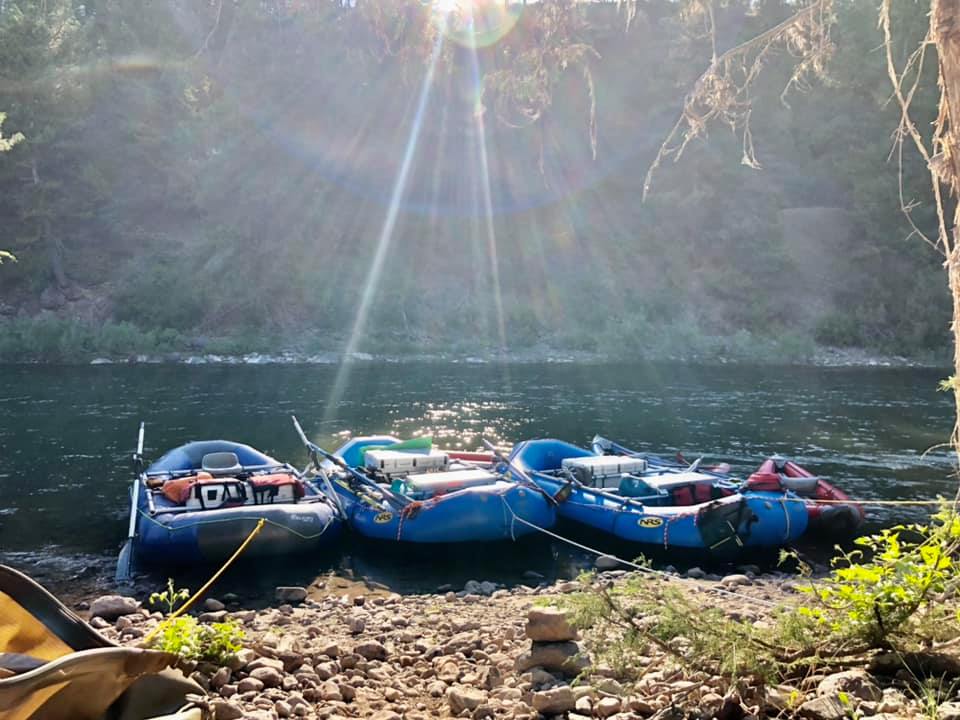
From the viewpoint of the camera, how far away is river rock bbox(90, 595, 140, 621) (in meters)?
7.07

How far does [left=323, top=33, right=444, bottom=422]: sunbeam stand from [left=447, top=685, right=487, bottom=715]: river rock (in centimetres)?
1887

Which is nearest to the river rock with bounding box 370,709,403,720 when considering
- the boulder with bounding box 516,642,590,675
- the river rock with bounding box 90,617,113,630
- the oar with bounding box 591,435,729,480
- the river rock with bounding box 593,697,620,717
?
the boulder with bounding box 516,642,590,675

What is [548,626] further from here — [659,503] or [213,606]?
[659,503]

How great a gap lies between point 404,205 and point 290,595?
39.5m

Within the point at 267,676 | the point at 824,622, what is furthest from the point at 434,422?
the point at 824,622

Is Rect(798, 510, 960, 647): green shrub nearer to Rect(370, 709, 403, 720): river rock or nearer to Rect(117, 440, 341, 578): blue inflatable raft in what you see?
Rect(370, 709, 403, 720): river rock

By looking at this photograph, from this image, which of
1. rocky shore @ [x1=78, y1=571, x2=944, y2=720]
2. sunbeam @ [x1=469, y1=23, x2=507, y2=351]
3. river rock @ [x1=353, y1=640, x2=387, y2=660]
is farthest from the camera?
sunbeam @ [x1=469, y1=23, x2=507, y2=351]

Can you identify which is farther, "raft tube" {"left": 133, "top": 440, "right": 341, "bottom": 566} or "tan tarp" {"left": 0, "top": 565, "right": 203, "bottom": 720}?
"raft tube" {"left": 133, "top": 440, "right": 341, "bottom": 566}

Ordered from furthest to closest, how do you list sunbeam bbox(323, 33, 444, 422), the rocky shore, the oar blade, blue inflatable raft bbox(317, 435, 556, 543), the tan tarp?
1. sunbeam bbox(323, 33, 444, 422)
2. blue inflatable raft bbox(317, 435, 556, 543)
3. the oar blade
4. the rocky shore
5. the tan tarp

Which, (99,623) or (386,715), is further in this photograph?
(99,623)

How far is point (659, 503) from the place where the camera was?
11.3m

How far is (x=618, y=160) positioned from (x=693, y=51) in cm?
903

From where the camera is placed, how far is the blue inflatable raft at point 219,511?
9188mm

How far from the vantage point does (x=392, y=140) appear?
47281mm
